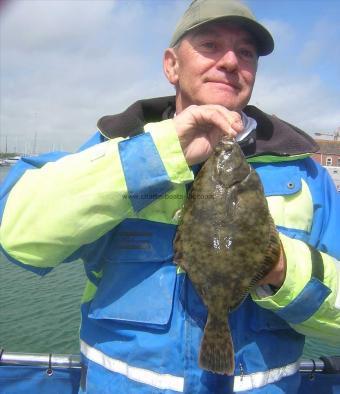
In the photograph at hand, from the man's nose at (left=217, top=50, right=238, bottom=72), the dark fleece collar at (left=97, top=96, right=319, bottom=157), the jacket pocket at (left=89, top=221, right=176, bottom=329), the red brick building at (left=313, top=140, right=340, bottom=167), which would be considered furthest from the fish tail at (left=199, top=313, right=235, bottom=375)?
the red brick building at (left=313, top=140, right=340, bottom=167)

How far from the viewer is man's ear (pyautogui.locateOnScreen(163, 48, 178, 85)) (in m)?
3.24

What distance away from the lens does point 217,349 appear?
7.77ft

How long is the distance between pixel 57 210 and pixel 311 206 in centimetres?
178

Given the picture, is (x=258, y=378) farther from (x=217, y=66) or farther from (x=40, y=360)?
(x=217, y=66)

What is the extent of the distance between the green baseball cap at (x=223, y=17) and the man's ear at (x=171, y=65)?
3.8 inches

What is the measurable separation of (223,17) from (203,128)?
89 cm

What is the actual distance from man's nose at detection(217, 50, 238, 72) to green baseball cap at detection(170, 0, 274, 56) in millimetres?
262

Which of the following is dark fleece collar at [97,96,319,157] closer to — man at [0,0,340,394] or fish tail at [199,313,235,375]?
man at [0,0,340,394]

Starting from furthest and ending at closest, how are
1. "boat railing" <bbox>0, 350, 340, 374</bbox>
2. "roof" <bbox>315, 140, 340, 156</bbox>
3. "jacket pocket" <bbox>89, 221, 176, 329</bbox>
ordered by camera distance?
"roof" <bbox>315, 140, 340, 156</bbox>, "boat railing" <bbox>0, 350, 340, 374</bbox>, "jacket pocket" <bbox>89, 221, 176, 329</bbox>

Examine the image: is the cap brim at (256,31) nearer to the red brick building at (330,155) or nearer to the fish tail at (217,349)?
the fish tail at (217,349)

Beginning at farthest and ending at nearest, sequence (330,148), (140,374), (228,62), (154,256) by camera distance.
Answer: (330,148), (228,62), (154,256), (140,374)

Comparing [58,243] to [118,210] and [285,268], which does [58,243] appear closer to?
[118,210]

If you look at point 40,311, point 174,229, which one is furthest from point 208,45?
point 40,311

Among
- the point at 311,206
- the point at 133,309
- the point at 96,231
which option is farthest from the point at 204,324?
the point at 311,206
